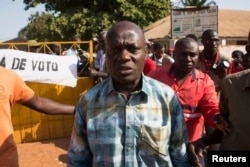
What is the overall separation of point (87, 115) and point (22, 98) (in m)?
1.09

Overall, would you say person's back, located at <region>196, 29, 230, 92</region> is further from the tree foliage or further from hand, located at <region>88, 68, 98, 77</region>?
the tree foliage

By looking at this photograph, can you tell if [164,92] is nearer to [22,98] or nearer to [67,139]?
[22,98]

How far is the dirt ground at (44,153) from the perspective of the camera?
19.3ft

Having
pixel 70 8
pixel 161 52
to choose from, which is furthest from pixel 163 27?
pixel 161 52

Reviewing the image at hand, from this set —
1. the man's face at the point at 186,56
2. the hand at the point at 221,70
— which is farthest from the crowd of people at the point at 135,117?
the hand at the point at 221,70

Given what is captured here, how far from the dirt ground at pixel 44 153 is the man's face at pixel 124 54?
4.21m

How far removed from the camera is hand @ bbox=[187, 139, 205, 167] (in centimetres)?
202

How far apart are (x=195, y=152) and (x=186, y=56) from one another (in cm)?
149

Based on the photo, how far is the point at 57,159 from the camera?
19.9 ft

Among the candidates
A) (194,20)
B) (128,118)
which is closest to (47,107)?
(128,118)

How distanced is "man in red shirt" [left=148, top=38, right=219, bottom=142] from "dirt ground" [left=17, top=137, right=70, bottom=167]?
9.90 feet

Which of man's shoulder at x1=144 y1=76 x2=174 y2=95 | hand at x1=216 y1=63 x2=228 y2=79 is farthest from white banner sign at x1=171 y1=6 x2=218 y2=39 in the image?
man's shoulder at x1=144 y1=76 x2=174 y2=95

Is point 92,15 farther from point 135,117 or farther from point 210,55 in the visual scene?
point 135,117

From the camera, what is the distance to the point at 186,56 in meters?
3.43
